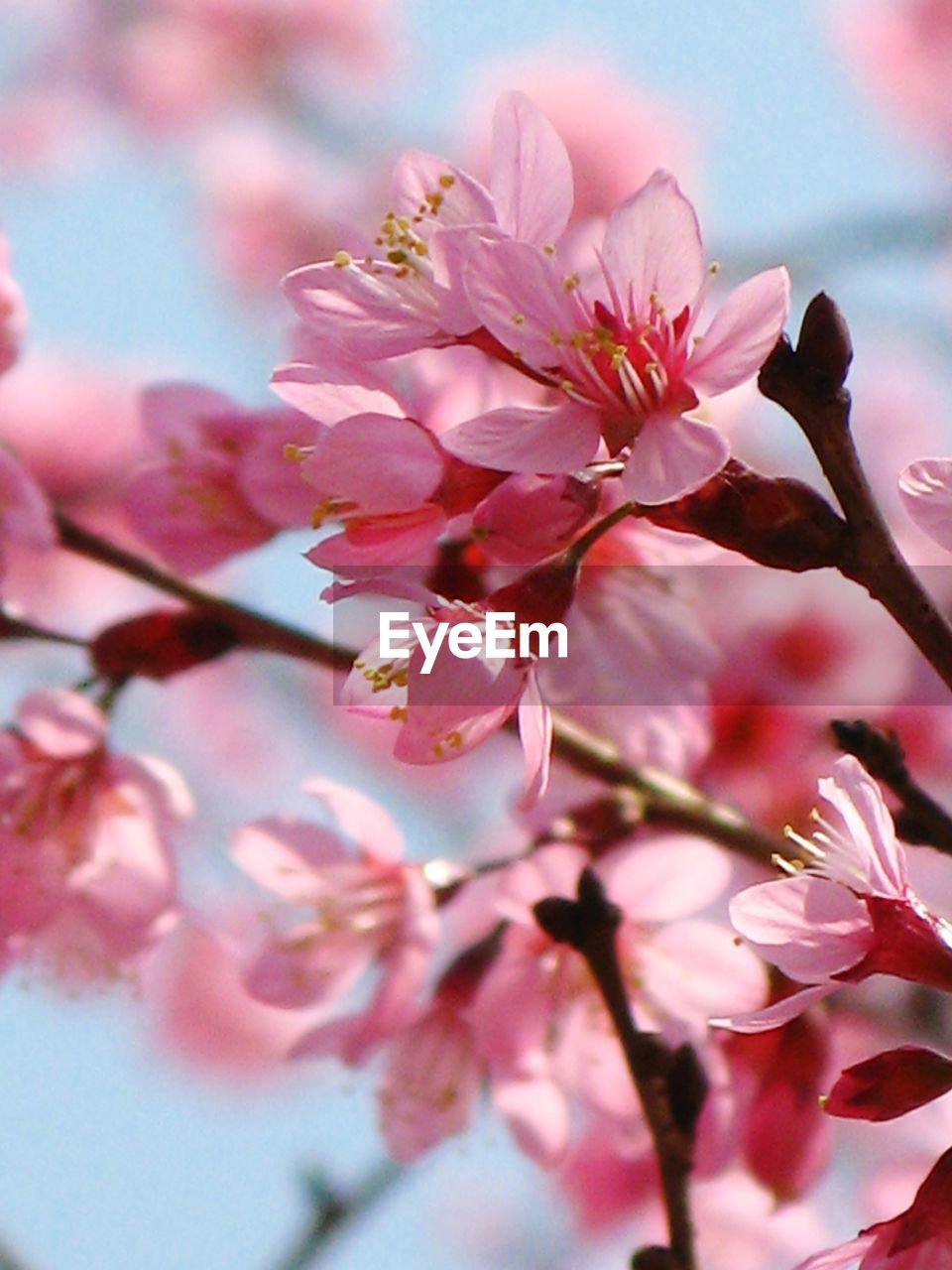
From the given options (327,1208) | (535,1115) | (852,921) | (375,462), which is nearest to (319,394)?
(375,462)

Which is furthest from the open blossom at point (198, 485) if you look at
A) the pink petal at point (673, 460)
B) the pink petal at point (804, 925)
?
the pink petal at point (804, 925)

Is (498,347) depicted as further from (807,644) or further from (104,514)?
(104,514)

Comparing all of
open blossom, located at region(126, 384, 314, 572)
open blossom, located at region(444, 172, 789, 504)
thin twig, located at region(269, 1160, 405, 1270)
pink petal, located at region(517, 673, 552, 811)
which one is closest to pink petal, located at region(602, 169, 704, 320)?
open blossom, located at region(444, 172, 789, 504)

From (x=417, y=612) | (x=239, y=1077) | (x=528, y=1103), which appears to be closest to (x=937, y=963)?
(x=417, y=612)

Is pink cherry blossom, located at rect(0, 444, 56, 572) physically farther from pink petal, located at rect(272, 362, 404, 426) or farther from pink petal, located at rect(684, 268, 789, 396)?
pink petal, located at rect(684, 268, 789, 396)

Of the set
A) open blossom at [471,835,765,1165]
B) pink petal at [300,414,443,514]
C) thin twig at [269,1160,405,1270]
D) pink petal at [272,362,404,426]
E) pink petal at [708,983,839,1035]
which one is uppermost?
pink petal at [272,362,404,426]
